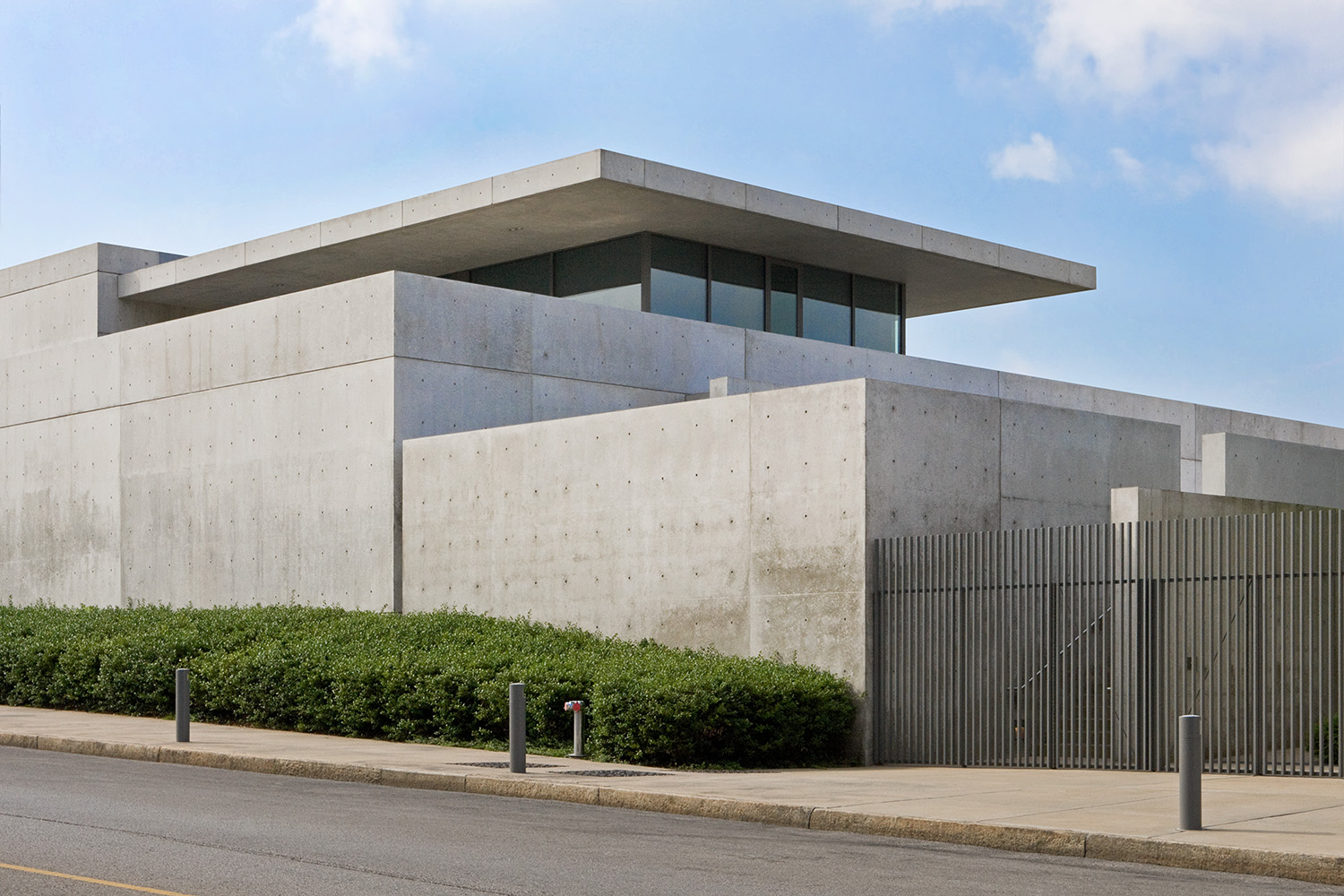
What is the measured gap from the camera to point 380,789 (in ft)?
48.6

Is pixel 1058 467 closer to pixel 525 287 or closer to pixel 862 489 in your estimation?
pixel 862 489

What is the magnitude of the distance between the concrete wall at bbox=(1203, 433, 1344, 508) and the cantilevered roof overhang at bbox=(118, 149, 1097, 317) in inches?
320

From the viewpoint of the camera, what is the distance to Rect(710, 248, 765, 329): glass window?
99.1ft

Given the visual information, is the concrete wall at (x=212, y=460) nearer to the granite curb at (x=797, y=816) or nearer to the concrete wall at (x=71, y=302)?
the concrete wall at (x=71, y=302)

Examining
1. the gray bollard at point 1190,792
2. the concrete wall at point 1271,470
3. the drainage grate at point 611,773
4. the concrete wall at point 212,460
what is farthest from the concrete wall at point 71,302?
the gray bollard at point 1190,792

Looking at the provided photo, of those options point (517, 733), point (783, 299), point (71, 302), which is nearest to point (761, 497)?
point (517, 733)

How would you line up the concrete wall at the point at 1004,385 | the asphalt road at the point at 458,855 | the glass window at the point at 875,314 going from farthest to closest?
the glass window at the point at 875,314 < the concrete wall at the point at 1004,385 < the asphalt road at the point at 458,855

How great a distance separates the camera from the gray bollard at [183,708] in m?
18.1

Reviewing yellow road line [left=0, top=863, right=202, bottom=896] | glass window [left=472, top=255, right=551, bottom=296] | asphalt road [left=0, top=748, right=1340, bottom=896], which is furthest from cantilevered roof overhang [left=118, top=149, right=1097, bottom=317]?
yellow road line [left=0, top=863, right=202, bottom=896]

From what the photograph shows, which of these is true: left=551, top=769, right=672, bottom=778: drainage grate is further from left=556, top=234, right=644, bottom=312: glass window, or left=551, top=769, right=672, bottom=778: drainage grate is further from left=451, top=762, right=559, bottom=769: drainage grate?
left=556, top=234, right=644, bottom=312: glass window

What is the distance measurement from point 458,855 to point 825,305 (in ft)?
75.8

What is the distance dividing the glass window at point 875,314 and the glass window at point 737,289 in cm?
279

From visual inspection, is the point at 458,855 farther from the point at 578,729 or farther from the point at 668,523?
the point at 668,523

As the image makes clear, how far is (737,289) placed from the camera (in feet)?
100
